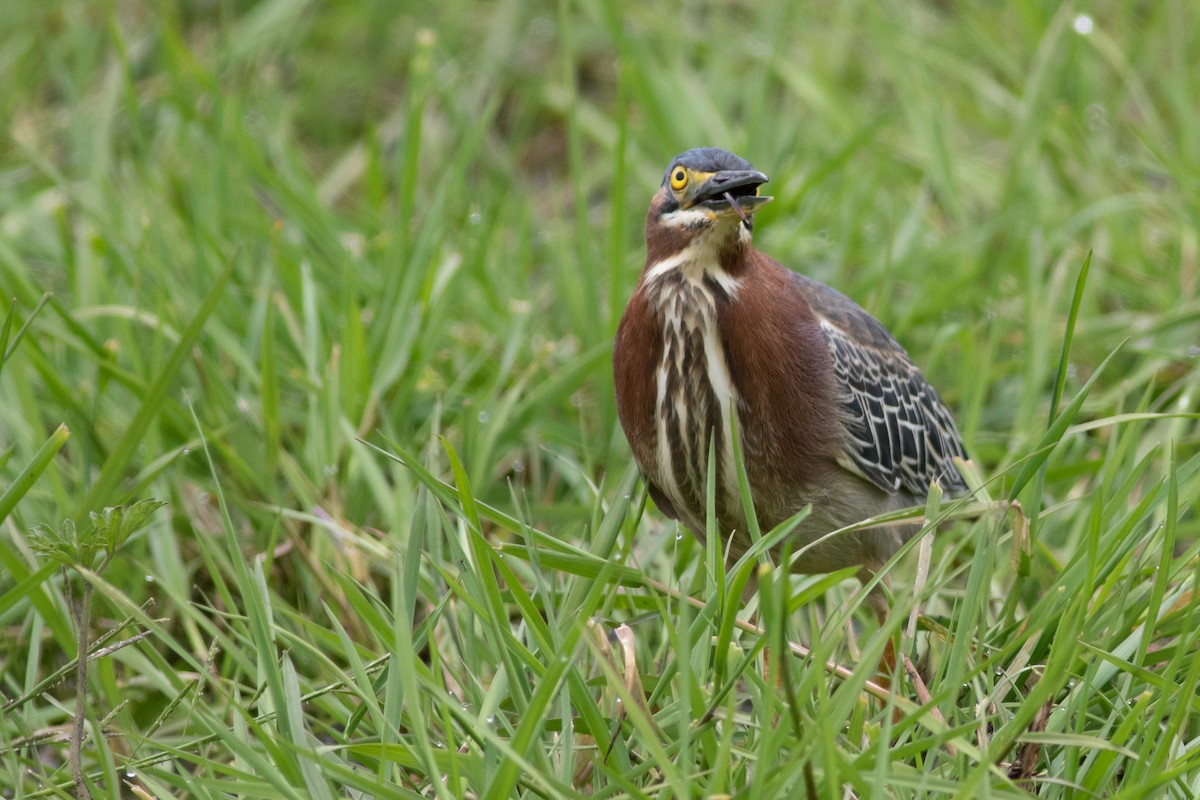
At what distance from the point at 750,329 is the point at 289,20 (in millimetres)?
5153

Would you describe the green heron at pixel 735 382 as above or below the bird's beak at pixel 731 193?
below

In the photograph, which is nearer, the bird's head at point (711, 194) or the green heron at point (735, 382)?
the bird's head at point (711, 194)

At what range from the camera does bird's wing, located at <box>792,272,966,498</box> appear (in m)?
4.59

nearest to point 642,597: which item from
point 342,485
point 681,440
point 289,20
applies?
point 681,440

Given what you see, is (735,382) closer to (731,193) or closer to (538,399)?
(731,193)

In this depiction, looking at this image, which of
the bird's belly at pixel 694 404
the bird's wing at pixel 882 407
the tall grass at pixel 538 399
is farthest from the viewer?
the bird's wing at pixel 882 407

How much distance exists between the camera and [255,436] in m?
5.24

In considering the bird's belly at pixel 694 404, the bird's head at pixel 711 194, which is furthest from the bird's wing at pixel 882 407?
the bird's head at pixel 711 194

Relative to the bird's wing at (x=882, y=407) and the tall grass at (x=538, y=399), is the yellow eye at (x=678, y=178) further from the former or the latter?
A: the tall grass at (x=538, y=399)

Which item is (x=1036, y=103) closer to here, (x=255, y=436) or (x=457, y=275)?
(x=457, y=275)

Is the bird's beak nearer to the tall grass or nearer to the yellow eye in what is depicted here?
the yellow eye

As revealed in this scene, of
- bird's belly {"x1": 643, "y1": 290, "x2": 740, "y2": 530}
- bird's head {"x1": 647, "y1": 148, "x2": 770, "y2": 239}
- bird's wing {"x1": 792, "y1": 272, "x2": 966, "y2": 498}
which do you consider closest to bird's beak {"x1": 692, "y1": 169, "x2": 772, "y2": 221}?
bird's head {"x1": 647, "y1": 148, "x2": 770, "y2": 239}

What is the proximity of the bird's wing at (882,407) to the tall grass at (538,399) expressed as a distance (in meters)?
0.27

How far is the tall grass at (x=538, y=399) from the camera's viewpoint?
11.1ft
